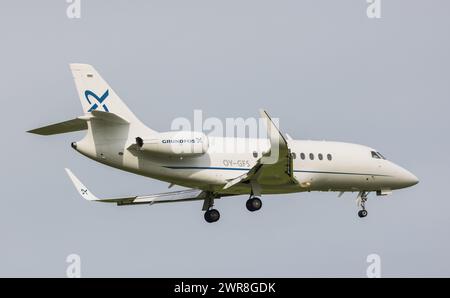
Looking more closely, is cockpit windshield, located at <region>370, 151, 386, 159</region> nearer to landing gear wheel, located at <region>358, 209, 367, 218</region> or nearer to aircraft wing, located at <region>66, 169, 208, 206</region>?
landing gear wheel, located at <region>358, 209, 367, 218</region>

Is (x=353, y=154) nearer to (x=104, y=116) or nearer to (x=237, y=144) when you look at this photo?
(x=237, y=144)

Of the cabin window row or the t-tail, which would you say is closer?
the t-tail

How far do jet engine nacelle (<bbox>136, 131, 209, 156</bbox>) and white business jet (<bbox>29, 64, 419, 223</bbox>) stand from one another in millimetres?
34

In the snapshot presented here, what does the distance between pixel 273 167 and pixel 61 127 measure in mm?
7456

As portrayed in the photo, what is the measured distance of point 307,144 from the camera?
3684 cm

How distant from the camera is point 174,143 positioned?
32.8m

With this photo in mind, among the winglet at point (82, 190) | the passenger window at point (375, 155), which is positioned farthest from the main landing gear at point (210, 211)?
the passenger window at point (375, 155)

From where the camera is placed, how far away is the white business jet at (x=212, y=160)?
32594 mm

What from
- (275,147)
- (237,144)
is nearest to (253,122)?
(237,144)

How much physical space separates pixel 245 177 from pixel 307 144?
12.3ft

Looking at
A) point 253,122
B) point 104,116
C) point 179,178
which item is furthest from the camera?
point 253,122

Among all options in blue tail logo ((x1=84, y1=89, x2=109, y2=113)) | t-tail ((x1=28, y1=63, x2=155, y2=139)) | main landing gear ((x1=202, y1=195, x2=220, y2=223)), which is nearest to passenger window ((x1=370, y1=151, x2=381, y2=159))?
main landing gear ((x1=202, y1=195, x2=220, y2=223))

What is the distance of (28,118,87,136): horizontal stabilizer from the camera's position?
31531 millimetres

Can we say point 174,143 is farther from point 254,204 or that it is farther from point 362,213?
point 362,213
